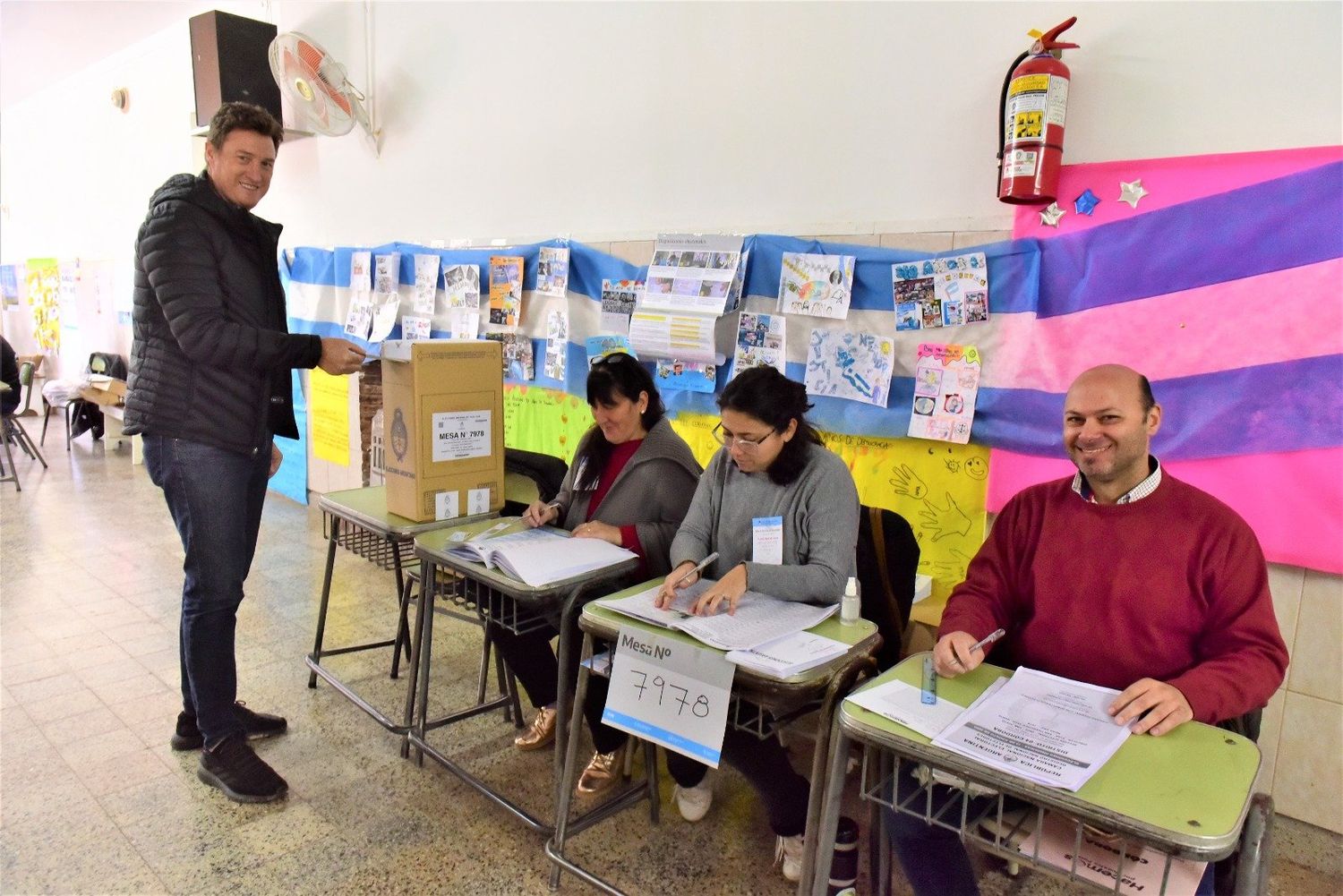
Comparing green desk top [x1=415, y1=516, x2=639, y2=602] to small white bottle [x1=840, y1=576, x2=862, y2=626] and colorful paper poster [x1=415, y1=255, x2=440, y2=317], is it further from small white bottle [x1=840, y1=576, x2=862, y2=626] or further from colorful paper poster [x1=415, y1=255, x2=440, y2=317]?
colorful paper poster [x1=415, y1=255, x2=440, y2=317]

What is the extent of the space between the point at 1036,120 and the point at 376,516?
2.00 meters

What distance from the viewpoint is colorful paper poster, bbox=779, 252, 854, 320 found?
8.32 feet

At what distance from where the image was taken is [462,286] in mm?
3895

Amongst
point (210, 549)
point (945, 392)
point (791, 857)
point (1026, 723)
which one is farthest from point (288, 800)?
point (945, 392)

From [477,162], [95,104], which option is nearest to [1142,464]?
[477,162]

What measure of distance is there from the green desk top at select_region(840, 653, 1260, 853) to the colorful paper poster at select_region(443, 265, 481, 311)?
9.87 ft

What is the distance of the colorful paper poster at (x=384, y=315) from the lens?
4293 millimetres

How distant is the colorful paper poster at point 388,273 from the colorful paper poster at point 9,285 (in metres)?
7.66

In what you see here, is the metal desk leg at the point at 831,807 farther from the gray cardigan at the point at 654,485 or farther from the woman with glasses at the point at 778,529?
the gray cardigan at the point at 654,485

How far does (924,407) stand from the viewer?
7.94ft

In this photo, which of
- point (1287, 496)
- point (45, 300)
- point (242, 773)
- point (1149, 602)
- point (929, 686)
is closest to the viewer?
point (929, 686)

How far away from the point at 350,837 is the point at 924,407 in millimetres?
1883

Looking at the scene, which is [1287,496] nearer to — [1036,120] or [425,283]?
[1036,120]

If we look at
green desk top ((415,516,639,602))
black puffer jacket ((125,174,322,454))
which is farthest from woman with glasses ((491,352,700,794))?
black puffer jacket ((125,174,322,454))
